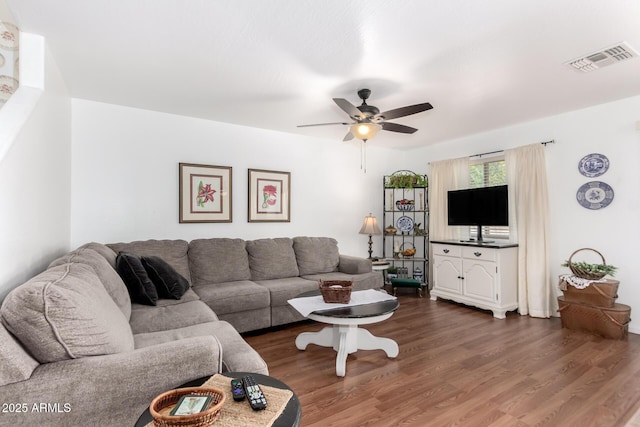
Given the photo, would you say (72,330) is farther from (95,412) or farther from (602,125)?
(602,125)

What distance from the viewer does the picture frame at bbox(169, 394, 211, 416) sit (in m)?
0.96

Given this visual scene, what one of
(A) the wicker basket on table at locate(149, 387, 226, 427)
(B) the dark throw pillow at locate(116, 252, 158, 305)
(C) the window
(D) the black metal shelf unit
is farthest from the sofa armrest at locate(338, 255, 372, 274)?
(A) the wicker basket on table at locate(149, 387, 226, 427)

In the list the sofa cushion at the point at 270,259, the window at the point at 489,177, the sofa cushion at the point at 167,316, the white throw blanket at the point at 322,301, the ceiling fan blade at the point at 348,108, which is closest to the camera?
the sofa cushion at the point at 167,316

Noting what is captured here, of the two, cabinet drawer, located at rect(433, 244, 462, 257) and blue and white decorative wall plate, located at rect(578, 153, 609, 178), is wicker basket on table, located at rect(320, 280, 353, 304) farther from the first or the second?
blue and white decorative wall plate, located at rect(578, 153, 609, 178)

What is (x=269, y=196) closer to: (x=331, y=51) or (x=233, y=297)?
(x=233, y=297)

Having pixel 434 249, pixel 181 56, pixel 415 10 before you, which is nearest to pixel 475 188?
pixel 434 249

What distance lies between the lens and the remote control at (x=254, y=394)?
1040 mm

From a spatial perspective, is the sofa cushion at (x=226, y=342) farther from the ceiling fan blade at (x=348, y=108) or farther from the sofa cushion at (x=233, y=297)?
the ceiling fan blade at (x=348, y=108)

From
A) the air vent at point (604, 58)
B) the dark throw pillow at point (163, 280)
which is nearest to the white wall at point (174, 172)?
the dark throw pillow at point (163, 280)

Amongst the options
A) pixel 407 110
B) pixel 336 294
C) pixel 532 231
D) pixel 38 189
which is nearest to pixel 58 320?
pixel 38 189

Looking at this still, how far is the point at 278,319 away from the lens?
3285mm

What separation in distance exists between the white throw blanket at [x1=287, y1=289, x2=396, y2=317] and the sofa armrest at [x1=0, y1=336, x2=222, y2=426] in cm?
120

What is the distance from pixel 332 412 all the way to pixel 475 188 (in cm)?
361

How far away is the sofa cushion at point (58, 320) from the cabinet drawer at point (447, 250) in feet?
13.0
